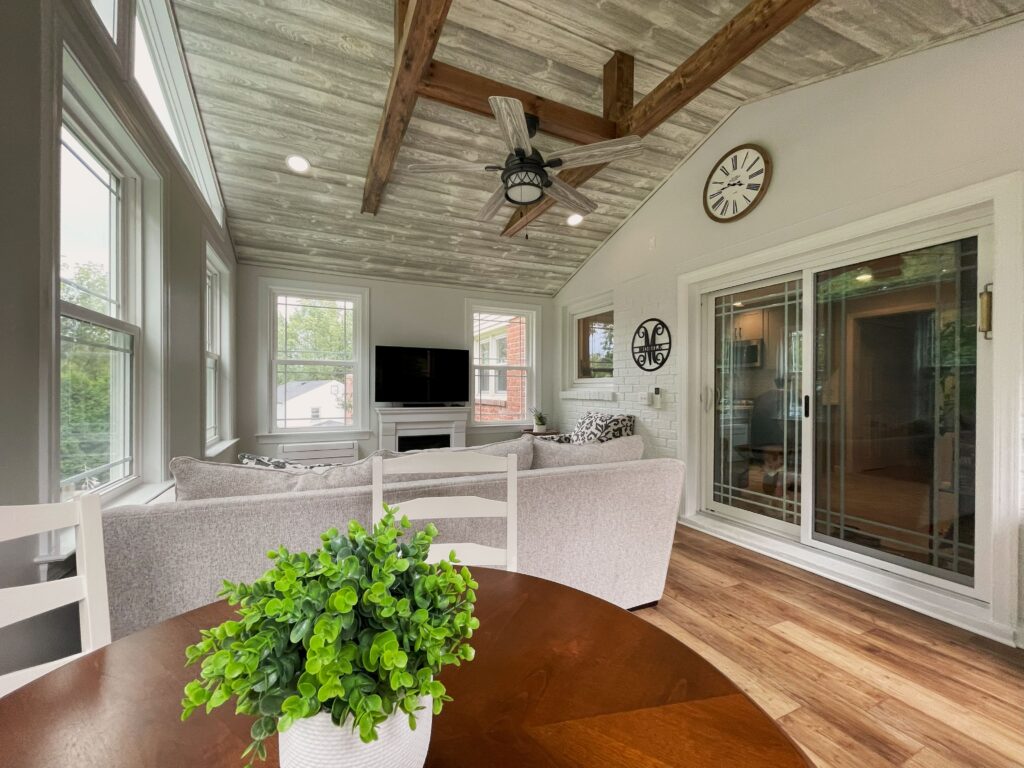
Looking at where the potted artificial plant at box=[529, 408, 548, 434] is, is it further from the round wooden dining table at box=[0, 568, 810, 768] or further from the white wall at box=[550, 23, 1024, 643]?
the round wooden dining table at box=[0, 568, 810, 768]

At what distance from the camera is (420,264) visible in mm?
5055

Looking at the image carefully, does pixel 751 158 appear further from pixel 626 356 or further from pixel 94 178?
pixel 94 178

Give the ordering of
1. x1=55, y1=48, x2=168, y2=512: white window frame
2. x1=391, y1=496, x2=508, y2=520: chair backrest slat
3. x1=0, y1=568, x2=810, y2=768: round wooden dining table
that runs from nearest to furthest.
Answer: x1=0, y1=568, x2=810, y2=768: round wooden dining table < x1=391, y1=496, x2=508, y2=520: chair backrest slat < x1=55, y1=48, x2=168, y2=512: white window frame

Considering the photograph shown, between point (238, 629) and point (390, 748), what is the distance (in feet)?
0.63

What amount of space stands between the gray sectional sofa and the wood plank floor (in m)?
0.43

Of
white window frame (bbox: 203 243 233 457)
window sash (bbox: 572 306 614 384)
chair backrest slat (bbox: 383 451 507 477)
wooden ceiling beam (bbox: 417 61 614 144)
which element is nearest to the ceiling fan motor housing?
wooden ceiling beam (bbox: 417 61 614 144)

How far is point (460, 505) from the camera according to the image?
1.29 m

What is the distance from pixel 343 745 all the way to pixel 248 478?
4.70ft

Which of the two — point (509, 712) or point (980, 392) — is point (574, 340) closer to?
point (980, 392)

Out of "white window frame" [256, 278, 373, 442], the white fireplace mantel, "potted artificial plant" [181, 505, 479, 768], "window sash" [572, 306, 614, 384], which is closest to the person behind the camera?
"potted artificial plant" [181, 505, 479, 768]

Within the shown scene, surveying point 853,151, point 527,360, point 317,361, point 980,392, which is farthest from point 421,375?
point 980,392

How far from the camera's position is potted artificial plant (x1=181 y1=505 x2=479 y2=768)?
391 millimetres

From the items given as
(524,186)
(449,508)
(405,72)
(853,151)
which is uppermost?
(405,72)

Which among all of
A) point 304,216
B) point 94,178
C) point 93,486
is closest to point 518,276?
point 304,216
